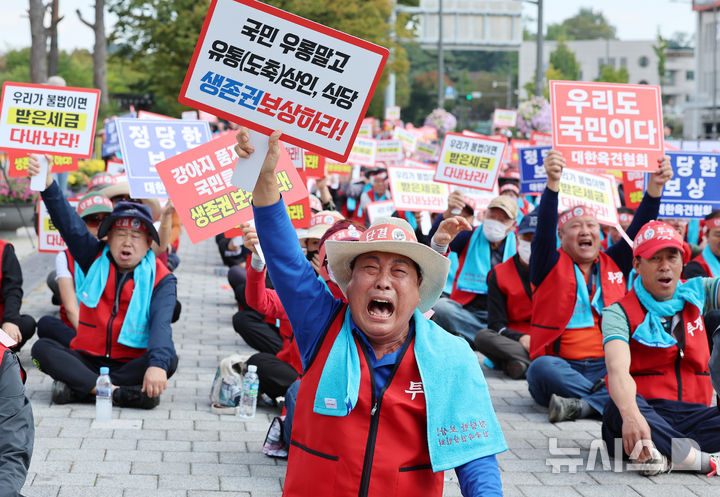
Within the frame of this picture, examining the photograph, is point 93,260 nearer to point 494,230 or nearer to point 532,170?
point 494,230

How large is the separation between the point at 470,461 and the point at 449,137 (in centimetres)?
825

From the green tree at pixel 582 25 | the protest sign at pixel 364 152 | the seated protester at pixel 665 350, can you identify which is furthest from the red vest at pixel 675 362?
the green tree at pixel 582 25

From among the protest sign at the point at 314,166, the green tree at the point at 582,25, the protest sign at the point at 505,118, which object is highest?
the green tree at the point at 582,25

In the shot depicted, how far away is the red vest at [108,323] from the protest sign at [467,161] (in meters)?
4.79

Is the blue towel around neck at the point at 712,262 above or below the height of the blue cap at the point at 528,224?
below

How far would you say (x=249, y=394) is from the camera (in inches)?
267

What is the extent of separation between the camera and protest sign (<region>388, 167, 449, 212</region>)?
36.9ft

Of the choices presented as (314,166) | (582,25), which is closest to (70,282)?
(314,166)

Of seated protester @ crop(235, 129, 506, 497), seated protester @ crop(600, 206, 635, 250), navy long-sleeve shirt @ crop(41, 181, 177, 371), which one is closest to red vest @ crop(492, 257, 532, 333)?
seated protester @ crop(600, 206, 635, 250)

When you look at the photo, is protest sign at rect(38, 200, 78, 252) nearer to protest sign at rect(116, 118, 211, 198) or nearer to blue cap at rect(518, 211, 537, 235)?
protest sign at rect(116, 118, 211, 198)

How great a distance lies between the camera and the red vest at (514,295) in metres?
8.73

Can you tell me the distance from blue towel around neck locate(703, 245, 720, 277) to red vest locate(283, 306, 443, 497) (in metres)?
5.61

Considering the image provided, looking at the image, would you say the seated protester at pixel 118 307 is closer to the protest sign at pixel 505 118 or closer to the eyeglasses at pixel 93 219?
the eyeglasses at pixel 93 219

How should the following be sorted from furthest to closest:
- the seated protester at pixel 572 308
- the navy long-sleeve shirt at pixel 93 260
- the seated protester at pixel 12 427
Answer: the seated protester at pixel 572 308, the navy long-sleeve shirt at pixel 93 260, the seated protester at pixel 12 427
